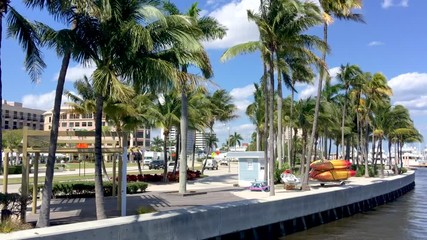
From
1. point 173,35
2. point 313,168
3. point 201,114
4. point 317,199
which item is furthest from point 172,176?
point 173,35

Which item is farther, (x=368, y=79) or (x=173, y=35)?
(x=368, y=79)

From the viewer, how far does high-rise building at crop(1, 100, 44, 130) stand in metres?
143

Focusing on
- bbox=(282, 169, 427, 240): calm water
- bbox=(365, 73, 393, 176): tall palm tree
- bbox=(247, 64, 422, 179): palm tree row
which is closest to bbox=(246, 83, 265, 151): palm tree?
bbox=(247, 64, 422, 179): palm tree row

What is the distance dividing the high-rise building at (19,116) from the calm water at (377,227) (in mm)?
132011

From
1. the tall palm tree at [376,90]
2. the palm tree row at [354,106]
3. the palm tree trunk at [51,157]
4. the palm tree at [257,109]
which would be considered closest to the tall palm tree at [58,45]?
the palm tree trunk at [51,157]

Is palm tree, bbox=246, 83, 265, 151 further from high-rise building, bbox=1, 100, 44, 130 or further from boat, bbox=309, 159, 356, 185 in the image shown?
high-rise building, bbox=1, 100, 44, 130

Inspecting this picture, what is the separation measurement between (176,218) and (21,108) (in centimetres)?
15169

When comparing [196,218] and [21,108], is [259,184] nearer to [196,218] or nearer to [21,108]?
[196,218]

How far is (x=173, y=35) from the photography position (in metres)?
13.7

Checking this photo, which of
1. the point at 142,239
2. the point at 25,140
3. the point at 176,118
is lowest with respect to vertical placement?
the point at 142,239

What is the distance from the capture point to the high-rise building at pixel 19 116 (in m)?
143

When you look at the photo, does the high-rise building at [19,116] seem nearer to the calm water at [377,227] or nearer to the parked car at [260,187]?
the parked car at [260,187]

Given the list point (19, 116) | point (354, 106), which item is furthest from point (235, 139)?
point (354, 106)

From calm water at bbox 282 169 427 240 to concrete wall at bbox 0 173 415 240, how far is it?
1.03 metres
